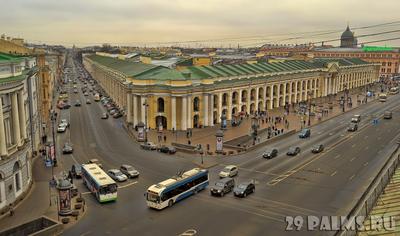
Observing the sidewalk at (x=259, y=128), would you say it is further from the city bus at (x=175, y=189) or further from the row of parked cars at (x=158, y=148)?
the city bus at (x=175, y=189)

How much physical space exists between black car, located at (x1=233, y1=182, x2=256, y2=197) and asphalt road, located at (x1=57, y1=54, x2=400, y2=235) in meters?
0.60

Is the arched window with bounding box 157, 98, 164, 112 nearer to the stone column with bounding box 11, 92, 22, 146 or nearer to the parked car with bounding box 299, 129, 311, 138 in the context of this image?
the parked car with bounding box 299, 129, 311, 138

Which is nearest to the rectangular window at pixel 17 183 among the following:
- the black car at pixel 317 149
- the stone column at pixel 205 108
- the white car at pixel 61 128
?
the white car at pixel 61 128

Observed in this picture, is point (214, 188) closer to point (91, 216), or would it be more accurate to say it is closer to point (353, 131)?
point (91, 216)

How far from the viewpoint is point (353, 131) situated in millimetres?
71688

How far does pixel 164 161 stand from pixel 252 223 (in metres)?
21.5

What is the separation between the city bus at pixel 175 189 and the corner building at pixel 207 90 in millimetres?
33195

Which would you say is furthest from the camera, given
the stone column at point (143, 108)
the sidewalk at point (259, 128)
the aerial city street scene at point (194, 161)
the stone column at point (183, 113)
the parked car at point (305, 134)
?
the stone column at point (143, 108)

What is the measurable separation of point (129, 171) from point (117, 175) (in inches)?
57.9

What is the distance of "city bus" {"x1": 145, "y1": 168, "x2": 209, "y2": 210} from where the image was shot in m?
34.9

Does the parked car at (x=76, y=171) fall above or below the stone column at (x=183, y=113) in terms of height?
below

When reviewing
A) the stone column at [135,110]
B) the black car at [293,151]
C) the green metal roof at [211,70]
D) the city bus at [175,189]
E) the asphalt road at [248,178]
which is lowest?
the asphalt road at [248,178]

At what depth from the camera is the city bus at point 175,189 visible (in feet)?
114

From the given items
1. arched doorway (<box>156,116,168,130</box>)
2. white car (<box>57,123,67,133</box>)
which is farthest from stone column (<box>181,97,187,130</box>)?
white car (<box>57,123,67,133</box>)
